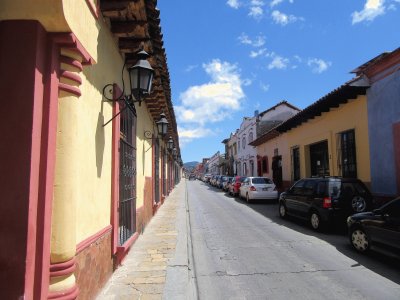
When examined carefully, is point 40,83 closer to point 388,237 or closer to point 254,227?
point 388,237

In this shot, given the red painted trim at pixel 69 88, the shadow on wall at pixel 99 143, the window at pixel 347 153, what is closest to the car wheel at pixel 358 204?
the window at pixel 347 153

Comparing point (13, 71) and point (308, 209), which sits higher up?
point (13, 71)

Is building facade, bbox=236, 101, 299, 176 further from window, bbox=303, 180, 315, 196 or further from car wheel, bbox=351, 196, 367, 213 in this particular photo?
car wheel, bbox=351, 196, 367, 213

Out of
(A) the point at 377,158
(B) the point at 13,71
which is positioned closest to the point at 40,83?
(B) the point at 13,71

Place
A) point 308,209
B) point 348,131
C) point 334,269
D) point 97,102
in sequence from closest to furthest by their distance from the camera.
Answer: point 97,102, point 334,269, point 308,209, point 348,131

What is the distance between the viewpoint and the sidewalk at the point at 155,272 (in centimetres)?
487

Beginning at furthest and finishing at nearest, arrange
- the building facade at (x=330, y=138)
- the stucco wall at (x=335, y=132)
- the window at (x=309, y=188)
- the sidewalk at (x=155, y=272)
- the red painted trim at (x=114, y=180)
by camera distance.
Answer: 1. the building facade at (x=330, y=138)
2. the stucco wall at (x=335, y=132)
3. the window at (x=309, y=188)
4. the red painted trim at (x=114, y=180)
5. the sidewalk at (x=155, y=272)

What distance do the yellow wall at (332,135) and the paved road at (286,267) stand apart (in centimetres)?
434

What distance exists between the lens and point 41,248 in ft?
9.41

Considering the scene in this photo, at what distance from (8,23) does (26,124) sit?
0.84 m

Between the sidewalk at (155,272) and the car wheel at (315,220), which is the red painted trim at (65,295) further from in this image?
the car wheel at (315,220)

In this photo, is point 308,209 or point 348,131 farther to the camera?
point 348,131

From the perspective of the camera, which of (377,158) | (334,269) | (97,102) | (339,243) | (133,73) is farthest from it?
(377,158)

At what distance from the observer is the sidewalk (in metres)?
4.87
